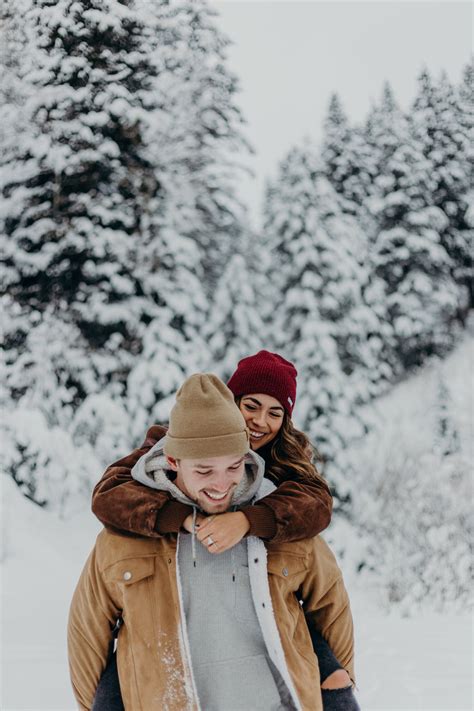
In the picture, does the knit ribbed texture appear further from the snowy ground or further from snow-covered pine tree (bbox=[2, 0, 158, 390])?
snow-covered pine tree (bbox=[2, 0, 158, 390])

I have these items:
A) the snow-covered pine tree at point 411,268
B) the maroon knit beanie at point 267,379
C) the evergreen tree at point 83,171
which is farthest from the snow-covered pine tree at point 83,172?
the snow-covered pine tree at point 411,268

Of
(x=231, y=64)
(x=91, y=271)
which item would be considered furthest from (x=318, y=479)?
(x=91, y=271)

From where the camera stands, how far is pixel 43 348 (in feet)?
30.8

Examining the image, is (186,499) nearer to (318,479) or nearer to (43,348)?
(318,479)

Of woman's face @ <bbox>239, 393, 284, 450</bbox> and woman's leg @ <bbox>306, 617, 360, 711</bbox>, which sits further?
woman's face @ <bbox>239, 393, 284, 450</bbox>

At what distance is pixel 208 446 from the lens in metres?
2.05

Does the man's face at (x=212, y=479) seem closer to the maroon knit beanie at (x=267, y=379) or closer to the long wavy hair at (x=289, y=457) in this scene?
the long wavy hair at (x=289, y=457)

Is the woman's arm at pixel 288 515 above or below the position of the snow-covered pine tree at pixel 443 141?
below

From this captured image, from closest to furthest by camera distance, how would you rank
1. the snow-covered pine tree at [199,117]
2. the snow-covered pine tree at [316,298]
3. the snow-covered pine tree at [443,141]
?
the snow-covered pine tree at [199,117] < the snow-covered pine tree at [443,141] < the snow-covered pine tree at [316,298]

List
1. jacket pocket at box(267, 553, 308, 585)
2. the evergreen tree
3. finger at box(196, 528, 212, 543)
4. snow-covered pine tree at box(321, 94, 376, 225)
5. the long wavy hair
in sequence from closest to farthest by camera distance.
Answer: finger at box(196, 528, 212, 543) → jacket pocket at box(267, 553, 308, 585) → the long wavy hair → the evergreen tree → snow-covered pine tree at box(321, 94, 376, 225)

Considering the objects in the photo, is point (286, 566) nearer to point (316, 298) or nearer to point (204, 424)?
point (204, 424)

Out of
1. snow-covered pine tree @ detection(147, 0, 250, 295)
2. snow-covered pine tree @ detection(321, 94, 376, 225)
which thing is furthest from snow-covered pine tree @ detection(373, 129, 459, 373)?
snow-covered pine tree @ detection(147, 0, 250, 295)

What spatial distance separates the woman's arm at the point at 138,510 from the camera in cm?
212

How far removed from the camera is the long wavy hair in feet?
8.68
